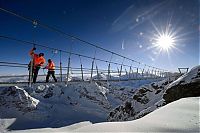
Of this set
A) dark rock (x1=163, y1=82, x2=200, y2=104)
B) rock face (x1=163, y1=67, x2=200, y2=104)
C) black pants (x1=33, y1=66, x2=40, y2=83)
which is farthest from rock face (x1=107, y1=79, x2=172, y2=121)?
black pants (x1=33, y1=66, x2=40, y2=83)

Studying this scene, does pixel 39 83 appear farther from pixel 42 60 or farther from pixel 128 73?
pixel 128 73

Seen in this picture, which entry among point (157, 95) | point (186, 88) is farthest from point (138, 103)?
point (186, 88)

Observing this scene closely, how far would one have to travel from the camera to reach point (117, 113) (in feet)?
107

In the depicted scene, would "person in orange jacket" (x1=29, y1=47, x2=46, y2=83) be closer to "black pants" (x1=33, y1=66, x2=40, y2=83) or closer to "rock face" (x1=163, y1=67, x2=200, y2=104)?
"black pants" (x1=33, y1=66, x2=40, y2=83)

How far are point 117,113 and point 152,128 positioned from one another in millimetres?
29058

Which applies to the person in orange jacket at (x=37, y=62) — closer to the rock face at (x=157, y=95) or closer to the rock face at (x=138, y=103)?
the rock face at (x=157, y=95)

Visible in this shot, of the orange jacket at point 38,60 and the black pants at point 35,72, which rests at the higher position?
the orange jacket at point 38,60

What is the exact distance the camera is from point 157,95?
27.8 meters

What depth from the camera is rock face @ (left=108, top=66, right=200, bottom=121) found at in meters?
11.4

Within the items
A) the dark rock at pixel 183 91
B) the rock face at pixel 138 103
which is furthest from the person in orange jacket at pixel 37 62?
the rock face at pixel 138 103

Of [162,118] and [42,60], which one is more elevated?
[42,60]

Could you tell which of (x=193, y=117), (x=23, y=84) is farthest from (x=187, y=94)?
(x=23, y=84)

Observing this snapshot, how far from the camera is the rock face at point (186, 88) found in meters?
10.9

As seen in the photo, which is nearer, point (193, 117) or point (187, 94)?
point (193, 117)
